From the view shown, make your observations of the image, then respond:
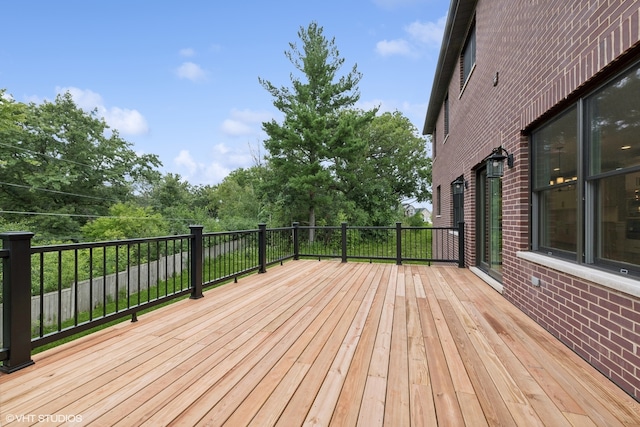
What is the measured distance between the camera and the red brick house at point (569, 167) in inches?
66.2

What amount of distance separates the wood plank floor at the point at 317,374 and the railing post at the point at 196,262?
16.1 inches

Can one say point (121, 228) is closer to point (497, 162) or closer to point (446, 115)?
point (446, 115)

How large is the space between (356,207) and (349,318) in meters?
11.4

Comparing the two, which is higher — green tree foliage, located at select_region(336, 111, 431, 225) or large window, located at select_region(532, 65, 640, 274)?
green tree foliage, located at select_region(336, 111, 431, 225)

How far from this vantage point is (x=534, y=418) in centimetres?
138

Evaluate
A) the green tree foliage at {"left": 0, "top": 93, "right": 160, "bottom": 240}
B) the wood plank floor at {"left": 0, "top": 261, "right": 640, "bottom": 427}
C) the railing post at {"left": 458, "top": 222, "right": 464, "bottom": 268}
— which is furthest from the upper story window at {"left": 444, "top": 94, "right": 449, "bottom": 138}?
the green tree foliage at {"left": 0, "top": 93, "right": 160, "bottom": 240}

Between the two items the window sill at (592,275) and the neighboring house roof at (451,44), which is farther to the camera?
the neighboring house roof at (451,44)

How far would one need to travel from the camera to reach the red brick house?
1.68 metres

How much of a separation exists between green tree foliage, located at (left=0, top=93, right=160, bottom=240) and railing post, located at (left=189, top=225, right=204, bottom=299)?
1548 cm

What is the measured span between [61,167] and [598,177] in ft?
67.5

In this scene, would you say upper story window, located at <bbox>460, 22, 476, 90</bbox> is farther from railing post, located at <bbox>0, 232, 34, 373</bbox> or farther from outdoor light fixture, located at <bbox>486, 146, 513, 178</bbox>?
railing post, located at <bbox>0, 232, 34, 373</bbox>

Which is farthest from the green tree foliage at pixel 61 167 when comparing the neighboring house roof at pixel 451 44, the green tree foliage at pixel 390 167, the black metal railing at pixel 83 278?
the neighboring house roof at pixel 451 44

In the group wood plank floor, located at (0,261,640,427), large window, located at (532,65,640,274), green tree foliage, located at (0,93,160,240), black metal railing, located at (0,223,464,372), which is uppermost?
green tree foliage, located at (0,93,160,240)

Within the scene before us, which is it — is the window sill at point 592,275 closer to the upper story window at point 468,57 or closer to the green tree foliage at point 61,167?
the upper story window at point 468,57
